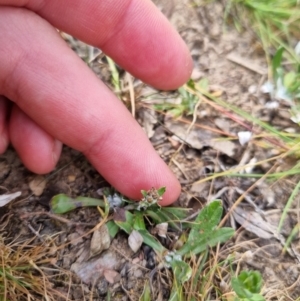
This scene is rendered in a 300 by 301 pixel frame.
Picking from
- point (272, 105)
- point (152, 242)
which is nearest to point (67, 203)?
point (152, 242)

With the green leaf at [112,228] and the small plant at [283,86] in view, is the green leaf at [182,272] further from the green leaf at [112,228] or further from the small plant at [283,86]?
the small plant at [283,86]

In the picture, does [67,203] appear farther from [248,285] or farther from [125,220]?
[248,285]

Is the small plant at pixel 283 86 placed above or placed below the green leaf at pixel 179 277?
above

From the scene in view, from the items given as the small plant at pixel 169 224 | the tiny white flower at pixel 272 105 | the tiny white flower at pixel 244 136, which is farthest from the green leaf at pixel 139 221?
the tiny white flower at pixel 272 105

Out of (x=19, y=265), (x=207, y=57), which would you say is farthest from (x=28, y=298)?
(x=207, y=57)

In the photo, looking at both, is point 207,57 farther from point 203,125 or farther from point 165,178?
point 165,178

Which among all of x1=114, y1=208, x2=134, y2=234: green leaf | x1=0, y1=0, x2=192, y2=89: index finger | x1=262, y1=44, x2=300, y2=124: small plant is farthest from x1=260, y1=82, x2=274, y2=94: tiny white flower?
x1=114, y1=208, x2=134, y2=234: green leaf

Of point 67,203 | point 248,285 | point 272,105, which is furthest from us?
point 272,105
